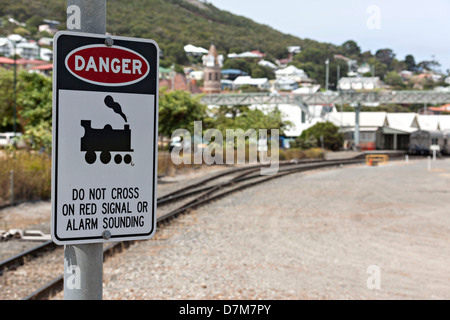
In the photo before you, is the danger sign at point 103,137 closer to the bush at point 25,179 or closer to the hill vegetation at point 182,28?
the bush at point 25,179

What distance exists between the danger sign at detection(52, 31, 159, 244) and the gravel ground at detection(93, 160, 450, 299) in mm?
7700

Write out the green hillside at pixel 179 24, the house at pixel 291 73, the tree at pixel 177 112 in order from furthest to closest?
1. the house at pixel 291 73
2. the green hillside at pixel 179 24
3. the tree at pixel 177 112

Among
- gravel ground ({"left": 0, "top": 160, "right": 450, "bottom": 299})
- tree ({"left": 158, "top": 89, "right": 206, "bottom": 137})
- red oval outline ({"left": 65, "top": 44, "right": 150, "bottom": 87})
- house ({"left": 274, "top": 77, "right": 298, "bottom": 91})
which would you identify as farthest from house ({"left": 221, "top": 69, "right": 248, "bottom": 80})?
red oval outline ({"left": 65, "top": 44, "right": 150, "bottom": 87})

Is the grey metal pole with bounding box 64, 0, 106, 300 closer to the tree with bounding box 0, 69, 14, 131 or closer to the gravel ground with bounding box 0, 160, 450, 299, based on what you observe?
the gravel ground with bounding box 0, 160, 450, 299

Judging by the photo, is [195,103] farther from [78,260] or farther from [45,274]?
[78,260]

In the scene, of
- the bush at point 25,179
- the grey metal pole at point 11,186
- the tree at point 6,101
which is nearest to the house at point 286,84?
the tree at point 6,101

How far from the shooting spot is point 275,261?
1298 centimetres

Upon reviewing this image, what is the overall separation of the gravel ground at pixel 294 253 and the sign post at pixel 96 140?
25.3 ft

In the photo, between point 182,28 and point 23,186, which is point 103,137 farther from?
point 182,28

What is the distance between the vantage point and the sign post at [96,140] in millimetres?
2158

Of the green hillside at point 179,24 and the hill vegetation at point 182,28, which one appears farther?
the green hillside at point 179,24

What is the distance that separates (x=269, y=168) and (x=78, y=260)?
133 ft

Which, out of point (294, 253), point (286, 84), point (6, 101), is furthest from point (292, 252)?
point (286, 84)

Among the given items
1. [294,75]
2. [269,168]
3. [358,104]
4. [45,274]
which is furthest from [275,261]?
[294,75]
